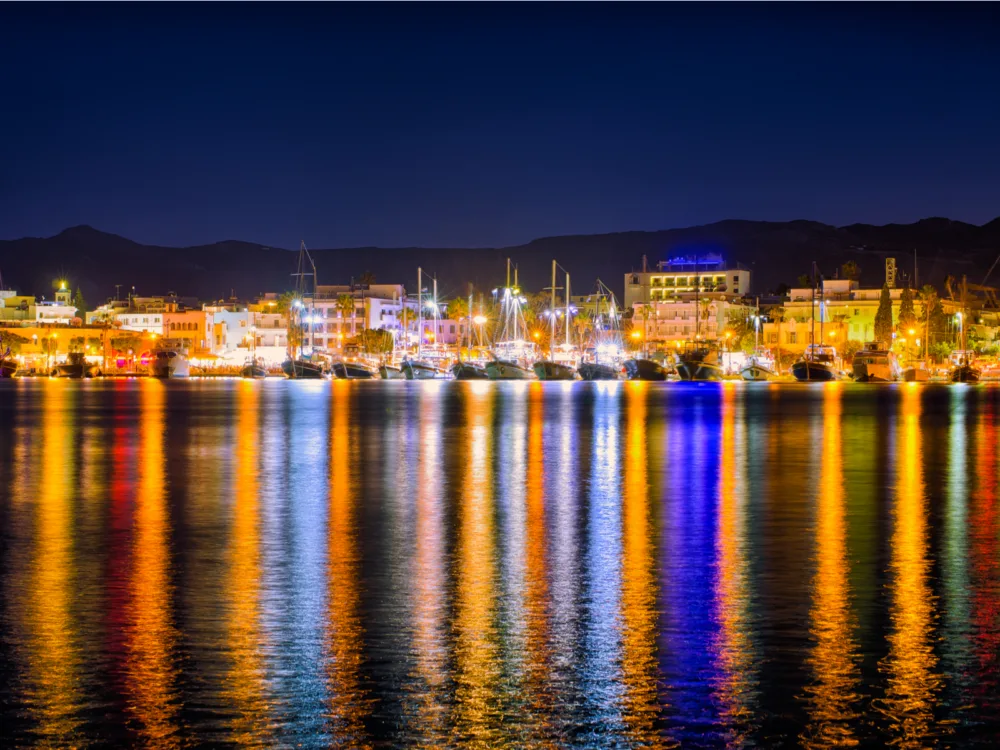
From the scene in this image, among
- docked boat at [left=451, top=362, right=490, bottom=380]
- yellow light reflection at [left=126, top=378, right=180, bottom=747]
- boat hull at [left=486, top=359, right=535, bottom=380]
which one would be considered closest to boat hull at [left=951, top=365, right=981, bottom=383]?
boat hull at [left=486, top=359, right=535, bottom=380]

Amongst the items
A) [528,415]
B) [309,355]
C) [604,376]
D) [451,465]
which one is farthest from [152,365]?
[451,465]

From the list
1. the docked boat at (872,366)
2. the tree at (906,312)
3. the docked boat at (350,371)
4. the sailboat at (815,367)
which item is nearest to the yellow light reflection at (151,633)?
the docked boat at (872,366)

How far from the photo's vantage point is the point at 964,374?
13762cm

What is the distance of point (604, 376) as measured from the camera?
14700 centimetres

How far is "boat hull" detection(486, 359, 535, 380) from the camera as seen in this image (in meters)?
145

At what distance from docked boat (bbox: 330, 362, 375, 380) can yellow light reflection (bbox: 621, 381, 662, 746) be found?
409 feet

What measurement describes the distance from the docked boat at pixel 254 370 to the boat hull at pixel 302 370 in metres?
9.53

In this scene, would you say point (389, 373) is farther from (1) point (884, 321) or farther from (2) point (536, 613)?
(2) point (536, 613)

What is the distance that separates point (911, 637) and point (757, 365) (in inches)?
5477

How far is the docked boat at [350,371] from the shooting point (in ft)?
491

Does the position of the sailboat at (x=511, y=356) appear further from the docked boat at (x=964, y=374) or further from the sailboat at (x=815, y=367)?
the docked boat at (x=964, y=374)

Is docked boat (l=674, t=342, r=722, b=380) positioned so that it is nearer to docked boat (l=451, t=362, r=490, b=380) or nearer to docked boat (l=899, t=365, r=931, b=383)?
docked boat (l=899, t=365, r=931, b=383)

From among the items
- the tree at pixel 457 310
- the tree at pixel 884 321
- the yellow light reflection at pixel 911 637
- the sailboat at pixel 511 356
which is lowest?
the yellow light reflection at pixel 911 637

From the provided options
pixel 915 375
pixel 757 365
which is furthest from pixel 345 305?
pixel 915 375
